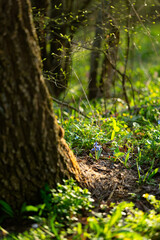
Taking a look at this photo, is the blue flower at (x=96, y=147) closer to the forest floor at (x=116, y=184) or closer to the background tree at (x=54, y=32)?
the forest floor at (x=116, y=184)

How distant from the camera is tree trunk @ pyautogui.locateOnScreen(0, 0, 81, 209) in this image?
80.8 inches

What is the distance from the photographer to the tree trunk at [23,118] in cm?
205

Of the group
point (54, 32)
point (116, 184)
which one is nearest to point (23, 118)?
point (116, 184)

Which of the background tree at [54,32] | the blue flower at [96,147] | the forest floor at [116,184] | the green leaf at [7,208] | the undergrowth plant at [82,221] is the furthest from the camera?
the background tree at [54,32]

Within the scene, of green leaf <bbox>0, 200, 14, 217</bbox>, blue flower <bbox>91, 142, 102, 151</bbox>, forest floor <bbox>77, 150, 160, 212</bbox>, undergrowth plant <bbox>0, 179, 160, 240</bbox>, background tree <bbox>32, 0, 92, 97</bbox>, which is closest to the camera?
undergrowth plant <bbox>0, 179, 160, 240</bbox>

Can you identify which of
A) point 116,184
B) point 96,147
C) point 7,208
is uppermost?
point 7,208

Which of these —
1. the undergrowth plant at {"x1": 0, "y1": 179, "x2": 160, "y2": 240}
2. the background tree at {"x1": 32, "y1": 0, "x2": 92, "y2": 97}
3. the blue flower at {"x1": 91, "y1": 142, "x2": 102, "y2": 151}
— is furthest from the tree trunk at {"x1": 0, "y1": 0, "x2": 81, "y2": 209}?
the background tree at {"x1": 32, "y1": 0, "x2": 92, "y2": 97}

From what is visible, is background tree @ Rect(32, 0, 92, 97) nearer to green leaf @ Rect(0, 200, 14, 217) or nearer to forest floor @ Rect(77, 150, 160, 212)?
forest floor @ Rect(77, 150, 160, 212)

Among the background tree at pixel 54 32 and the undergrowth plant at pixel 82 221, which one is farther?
the background tree at pixel 54 32

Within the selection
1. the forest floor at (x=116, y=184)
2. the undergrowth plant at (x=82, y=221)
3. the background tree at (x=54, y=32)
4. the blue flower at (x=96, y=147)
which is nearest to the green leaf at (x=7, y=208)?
the undergrowth plant at (x=82, y=221)

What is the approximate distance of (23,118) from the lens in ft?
7.12

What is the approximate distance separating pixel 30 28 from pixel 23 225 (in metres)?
1.51

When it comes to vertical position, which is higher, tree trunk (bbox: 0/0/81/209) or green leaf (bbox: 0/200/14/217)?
tree trunk (bbox: 0/0/81/209)

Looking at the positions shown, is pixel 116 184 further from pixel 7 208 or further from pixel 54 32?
pixel 54 32
